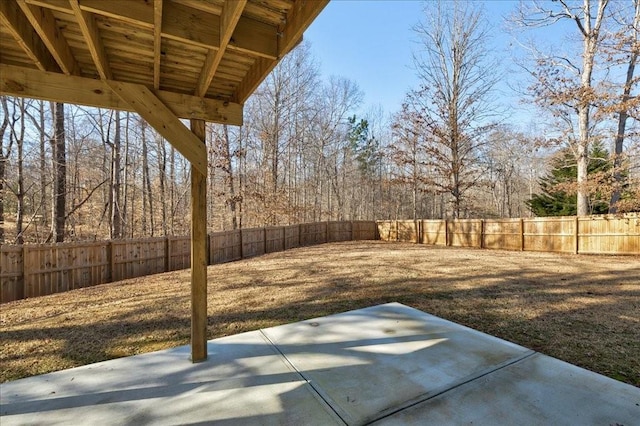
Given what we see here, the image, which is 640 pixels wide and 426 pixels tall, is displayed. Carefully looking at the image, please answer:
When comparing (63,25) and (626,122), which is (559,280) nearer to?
(63,25)

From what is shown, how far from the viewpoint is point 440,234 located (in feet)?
49.3

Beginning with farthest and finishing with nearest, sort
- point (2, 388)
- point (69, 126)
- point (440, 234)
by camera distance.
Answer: point (440, 234) → point (69, 126) → point (2, 388)

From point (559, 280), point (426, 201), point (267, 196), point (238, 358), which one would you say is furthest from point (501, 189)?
point (238, 358)

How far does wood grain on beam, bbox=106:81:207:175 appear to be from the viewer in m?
2.46

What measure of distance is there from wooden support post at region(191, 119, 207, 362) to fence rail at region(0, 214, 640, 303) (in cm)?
613

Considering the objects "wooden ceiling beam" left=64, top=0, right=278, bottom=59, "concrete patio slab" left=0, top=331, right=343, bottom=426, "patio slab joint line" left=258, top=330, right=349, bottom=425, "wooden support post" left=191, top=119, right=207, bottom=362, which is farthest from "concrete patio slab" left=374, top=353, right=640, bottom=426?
"wooden ceiling beam" left=64, top=0, right=278, bottom=59

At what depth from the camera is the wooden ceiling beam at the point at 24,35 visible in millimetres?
1668

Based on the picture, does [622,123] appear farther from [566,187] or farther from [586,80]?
[566,187]

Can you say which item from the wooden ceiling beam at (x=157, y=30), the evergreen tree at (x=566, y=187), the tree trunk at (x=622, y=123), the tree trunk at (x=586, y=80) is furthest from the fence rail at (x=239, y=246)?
the wooden ceiling beam at (x=157, y=30)

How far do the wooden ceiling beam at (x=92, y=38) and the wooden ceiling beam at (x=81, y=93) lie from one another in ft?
0.53

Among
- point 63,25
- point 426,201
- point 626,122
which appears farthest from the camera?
point 426,201

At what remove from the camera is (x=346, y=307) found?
4.59 metres

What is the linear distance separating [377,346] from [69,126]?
16.3 m

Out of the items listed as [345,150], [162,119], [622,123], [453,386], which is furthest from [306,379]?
[345,150]
